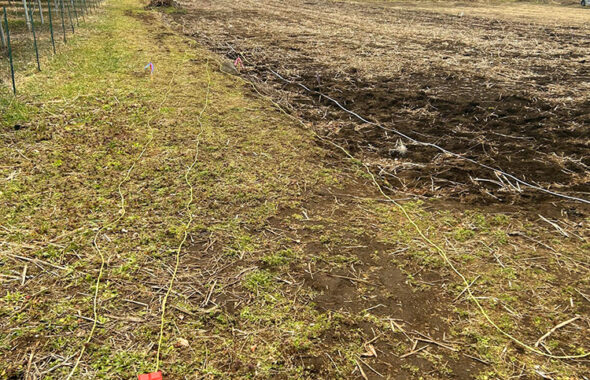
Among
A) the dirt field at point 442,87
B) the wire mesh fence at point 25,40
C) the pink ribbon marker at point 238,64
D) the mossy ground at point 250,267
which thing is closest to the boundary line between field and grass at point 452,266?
the mossy ground at point 250,267

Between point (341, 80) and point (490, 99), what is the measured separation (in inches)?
84.1

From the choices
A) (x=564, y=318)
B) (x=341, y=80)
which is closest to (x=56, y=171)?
(x=564, y=318)

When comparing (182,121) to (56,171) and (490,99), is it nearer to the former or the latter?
(56,171)

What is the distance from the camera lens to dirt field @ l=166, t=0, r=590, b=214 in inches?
150

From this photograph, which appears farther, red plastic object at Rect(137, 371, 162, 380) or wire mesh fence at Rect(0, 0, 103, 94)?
wire mesh fence at Rect(0, 0, 103, 94)

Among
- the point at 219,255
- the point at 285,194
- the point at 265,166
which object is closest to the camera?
the point at 219,255

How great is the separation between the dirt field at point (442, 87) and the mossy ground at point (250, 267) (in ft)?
2.11

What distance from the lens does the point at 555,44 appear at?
895 centimetres

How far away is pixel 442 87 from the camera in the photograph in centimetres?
593

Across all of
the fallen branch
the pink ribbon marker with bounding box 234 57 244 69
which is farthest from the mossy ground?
the pink ribbon marker with bounding box 234 57 244 69

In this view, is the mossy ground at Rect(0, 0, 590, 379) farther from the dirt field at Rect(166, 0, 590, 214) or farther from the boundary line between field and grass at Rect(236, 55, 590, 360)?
the dirt field at Rect(166, 0, 590, 214)

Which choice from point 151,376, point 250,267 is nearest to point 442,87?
point 250,267

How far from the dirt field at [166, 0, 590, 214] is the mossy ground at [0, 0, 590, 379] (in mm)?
643

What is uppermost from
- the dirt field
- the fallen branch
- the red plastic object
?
the dirt field
